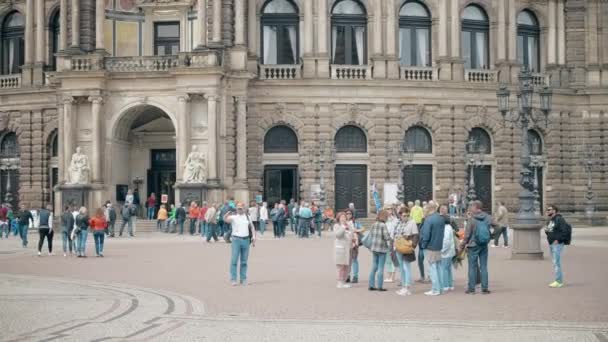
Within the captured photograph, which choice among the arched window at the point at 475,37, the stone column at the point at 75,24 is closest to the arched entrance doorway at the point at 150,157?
the stone column at the point at 75,24

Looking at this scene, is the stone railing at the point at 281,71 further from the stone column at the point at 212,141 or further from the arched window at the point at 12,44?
the arched window at the point at 12,44

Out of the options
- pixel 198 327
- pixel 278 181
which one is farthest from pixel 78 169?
pixel 198 327

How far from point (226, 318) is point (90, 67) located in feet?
118

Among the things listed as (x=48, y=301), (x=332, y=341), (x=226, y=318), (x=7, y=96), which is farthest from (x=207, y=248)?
(x=7, y=96)

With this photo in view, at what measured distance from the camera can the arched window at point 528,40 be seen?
57.7m

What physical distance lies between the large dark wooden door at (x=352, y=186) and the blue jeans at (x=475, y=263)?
3234cm

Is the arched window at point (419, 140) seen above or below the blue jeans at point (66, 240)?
above

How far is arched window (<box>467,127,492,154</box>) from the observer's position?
55.2 metres

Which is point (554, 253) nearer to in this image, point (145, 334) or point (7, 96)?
point (145, 334)

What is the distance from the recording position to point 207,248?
35.6 metres

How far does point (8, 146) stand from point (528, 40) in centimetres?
3274

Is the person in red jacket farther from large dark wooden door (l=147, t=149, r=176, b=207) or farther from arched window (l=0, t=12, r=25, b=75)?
arched window (l=0, t=12, r=25, b=75)

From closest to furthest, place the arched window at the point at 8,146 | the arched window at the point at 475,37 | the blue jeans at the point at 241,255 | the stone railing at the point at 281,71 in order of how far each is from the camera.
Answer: the blue jeans at the point at 241,255 → the stone railing at the point at 281,71 → the arched window at the point at 475,37 → the arched window at the point at 8,146

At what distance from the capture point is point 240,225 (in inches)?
886
